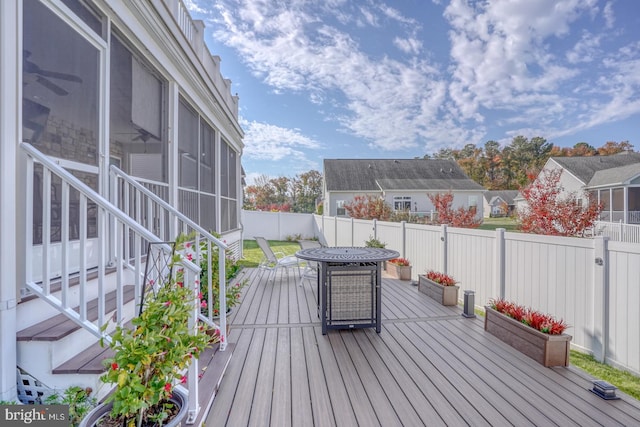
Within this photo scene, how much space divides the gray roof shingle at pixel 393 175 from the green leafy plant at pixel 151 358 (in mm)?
21158

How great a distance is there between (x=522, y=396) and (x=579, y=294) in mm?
1742

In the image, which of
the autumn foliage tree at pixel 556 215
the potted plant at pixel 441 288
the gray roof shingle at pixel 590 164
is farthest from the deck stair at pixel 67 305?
the gray roof shingle at pixel 590 164

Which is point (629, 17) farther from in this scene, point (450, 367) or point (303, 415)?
point (303, 415)

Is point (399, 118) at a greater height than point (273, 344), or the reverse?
point (399, 118)

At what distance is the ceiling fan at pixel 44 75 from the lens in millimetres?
1990

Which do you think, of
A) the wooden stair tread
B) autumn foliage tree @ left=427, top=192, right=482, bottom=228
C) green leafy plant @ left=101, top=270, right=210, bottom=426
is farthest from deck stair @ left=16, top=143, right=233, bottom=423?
autumn foliage tree @ left=427, top=192, right=482, bottom=228

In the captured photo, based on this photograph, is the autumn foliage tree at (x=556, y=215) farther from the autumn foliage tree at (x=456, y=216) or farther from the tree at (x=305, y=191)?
the tree at (x=305, y=191)

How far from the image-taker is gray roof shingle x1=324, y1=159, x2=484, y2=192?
74.6 ft

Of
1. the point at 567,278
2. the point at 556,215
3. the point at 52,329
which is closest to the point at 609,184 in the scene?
the point at 556,215

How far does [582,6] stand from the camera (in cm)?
874

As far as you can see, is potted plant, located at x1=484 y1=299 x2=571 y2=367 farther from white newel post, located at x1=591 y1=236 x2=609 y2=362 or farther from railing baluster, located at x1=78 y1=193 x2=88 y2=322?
railing baluster, located at x1=78 y1=193 x2=88 y2=322

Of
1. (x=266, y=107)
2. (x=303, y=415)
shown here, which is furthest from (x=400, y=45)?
(x=303, y=415)

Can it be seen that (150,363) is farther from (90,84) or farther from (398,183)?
(398,183)

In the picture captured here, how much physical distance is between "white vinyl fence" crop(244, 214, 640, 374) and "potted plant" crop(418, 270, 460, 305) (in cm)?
48
